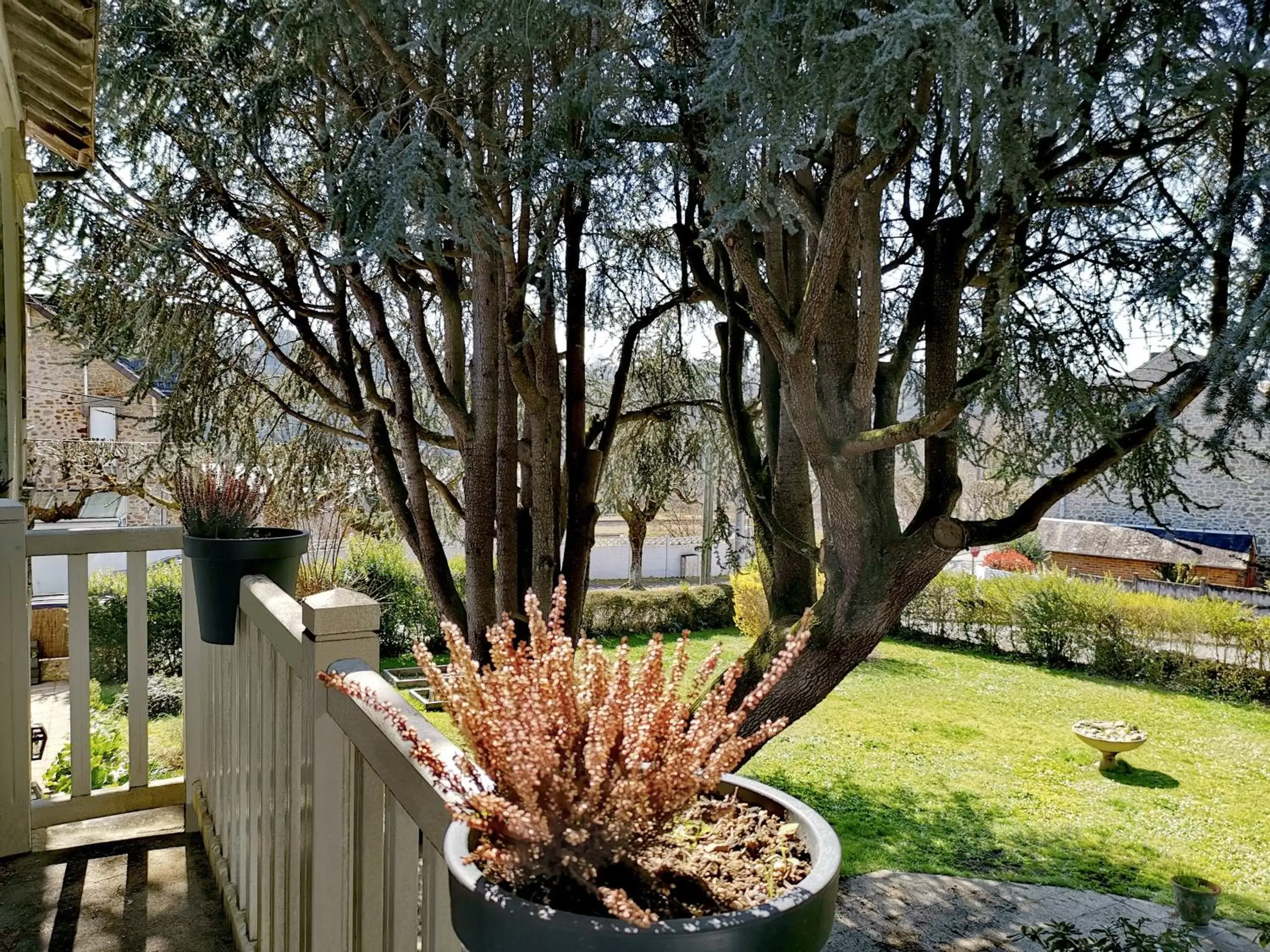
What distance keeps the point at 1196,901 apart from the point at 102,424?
45.6ft

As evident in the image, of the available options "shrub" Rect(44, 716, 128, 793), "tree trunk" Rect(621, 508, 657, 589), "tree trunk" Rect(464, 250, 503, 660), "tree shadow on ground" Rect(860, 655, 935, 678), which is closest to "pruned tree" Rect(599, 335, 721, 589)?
"tree trunk" Rect(464, 250, 503, 660)

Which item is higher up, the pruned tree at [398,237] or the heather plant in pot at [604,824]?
the pruned tree at [398,237]

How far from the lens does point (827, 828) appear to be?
2.77 feet

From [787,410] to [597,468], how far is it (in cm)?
152

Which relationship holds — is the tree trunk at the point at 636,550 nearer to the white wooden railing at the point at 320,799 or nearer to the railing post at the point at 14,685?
the railing post at the point at 14,685

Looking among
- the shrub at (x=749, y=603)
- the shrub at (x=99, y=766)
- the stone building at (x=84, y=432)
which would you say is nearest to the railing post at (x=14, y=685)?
the shrub at (x=99, y=766)

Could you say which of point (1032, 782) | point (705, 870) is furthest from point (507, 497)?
point (1032, 782)

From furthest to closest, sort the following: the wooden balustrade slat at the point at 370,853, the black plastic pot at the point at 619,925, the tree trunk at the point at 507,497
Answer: the tree trunk at the point at 507,497, the wooden balustrade slat at the point at 370,853, the black plastic pot at the point at 619,925

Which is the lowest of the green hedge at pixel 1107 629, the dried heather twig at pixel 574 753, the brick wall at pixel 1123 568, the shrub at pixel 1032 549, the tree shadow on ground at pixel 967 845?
the tree shadow on ground at pixel 967 845

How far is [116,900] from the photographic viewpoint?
2.00 metres

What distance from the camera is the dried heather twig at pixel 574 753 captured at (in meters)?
0.72

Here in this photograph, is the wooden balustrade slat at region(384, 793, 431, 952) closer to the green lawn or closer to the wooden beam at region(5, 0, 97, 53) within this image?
the wooden beam at region(5, 0, 97, 53)

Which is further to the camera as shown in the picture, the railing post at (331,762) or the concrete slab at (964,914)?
the concrete slab at (964,914)

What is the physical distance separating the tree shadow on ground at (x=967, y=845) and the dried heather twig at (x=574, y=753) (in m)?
5.33
